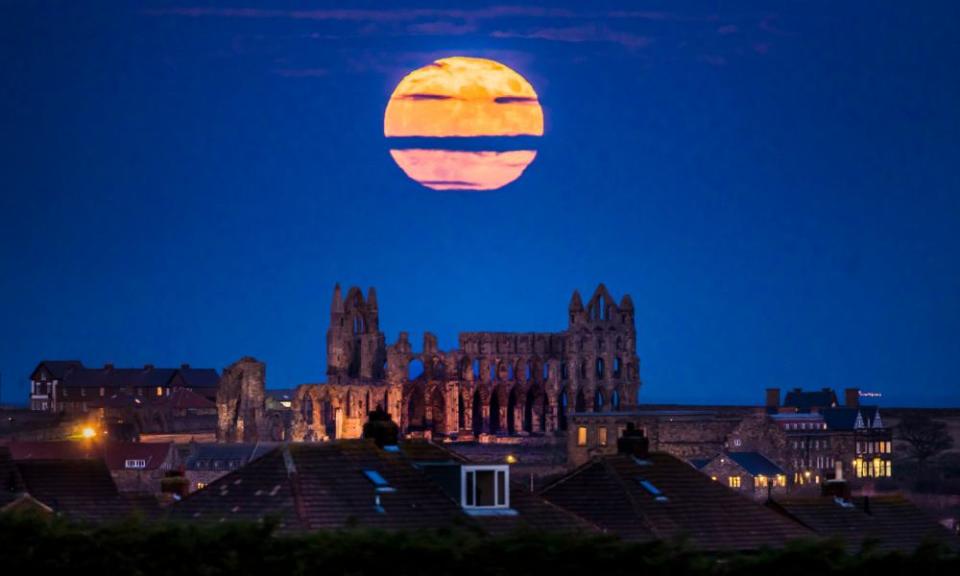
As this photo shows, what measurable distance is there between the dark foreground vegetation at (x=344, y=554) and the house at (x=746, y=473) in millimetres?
97697

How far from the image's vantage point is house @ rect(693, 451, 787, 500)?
134625 millimetres

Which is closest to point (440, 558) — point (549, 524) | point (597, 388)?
point (549, 524)

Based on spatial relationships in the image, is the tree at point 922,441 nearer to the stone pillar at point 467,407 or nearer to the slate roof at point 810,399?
the slate roof at point 810,399

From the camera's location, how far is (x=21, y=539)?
3175 cm

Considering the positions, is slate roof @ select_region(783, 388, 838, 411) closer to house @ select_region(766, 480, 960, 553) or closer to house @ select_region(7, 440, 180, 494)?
house @ select_region(7, 440, 180, 494)

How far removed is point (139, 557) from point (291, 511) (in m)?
9.21

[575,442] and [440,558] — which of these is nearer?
[440,558]

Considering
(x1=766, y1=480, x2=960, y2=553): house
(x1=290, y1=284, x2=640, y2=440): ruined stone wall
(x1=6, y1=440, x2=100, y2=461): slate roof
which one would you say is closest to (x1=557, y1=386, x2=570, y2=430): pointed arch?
(x1=290, y1=284, x2=640, y2=440): ruined stone wall

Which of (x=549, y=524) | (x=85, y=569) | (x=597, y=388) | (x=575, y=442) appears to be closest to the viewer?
(x=85, y=569)

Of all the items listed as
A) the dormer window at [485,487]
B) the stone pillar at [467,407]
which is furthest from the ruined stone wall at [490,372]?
the dormer window at [485,487]

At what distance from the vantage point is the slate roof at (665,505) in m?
47.8

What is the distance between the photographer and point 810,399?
190000mm

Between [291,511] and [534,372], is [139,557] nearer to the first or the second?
[291,511]

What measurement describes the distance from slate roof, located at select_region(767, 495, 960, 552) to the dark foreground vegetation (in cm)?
2053
